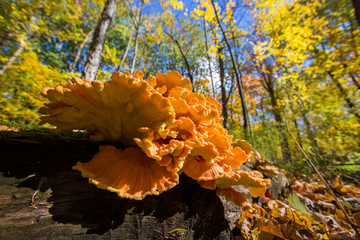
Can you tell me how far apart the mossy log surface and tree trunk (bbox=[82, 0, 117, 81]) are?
2793mm

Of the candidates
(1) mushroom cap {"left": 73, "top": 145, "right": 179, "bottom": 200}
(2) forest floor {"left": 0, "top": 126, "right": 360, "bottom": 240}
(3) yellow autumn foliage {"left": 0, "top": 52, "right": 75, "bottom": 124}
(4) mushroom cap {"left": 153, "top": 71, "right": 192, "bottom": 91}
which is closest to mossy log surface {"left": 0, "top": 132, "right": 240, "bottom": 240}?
(2) forest floor {"left": 0, "top": 126, "right": 360, "bottom": 240}

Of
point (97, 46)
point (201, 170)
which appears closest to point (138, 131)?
point (201, 170)

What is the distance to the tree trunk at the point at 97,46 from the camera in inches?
136

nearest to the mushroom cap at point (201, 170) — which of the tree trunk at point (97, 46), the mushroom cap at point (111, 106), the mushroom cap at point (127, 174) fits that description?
the mushroom cap at point (127, 174)

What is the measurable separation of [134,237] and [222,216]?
28.3 inches

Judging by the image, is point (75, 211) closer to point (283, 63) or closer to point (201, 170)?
point (201, 170)

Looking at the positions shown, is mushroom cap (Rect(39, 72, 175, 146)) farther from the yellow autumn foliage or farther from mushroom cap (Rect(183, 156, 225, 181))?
the yellow autumn foliage

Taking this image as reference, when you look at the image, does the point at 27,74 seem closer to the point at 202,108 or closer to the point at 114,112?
the point at 114,112

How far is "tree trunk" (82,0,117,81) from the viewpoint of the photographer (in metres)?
3.46

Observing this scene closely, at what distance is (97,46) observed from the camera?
12.1 feet

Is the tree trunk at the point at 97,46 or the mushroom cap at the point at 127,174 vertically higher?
the tree trunk at the point at 97,46

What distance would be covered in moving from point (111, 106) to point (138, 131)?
24cm

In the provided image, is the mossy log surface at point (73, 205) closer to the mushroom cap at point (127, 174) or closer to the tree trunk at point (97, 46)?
the mushroom cap at point (127, 174)

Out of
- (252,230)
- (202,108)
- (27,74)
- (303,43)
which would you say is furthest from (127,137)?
(303,43)
